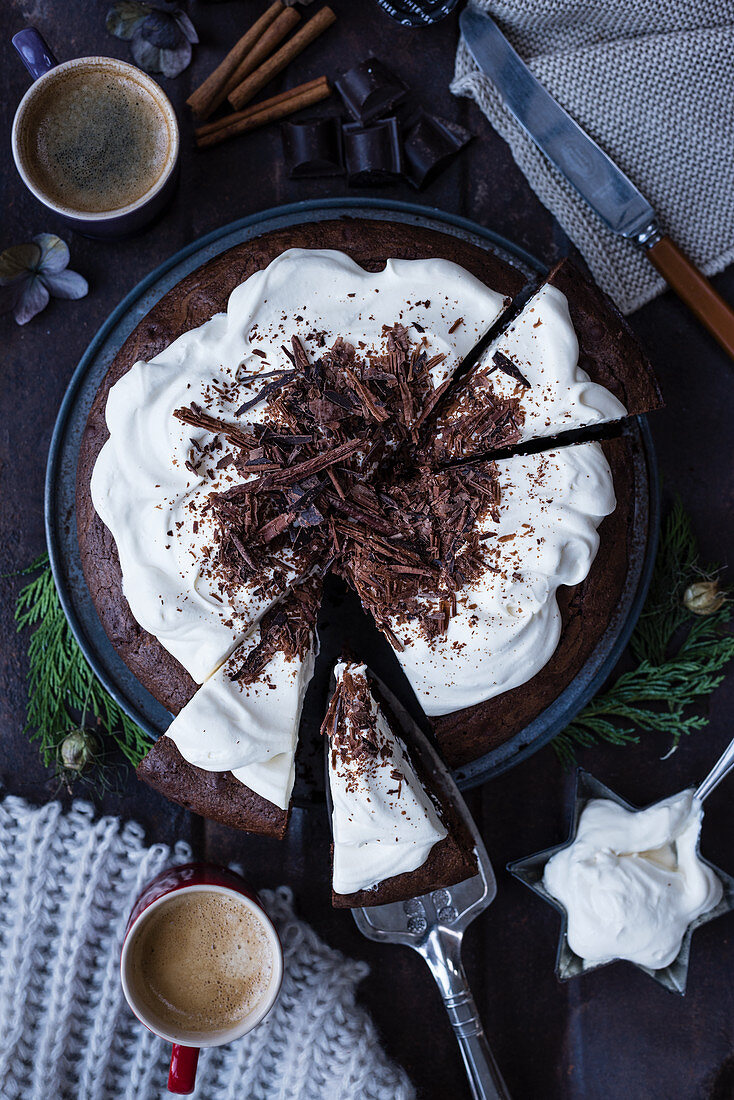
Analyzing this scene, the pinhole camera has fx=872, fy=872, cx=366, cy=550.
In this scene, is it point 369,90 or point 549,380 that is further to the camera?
point 369,90

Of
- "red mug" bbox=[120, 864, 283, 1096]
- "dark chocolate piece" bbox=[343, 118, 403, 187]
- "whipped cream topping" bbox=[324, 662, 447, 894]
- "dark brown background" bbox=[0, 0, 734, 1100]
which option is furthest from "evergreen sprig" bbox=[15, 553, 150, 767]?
"dark chocolate piece" bbox=[343, 118, 403, 187]

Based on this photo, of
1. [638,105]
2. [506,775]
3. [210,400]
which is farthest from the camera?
[506,775]

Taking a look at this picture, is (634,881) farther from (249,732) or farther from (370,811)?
(249,732)

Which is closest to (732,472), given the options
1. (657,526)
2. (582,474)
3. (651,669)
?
(657,526)

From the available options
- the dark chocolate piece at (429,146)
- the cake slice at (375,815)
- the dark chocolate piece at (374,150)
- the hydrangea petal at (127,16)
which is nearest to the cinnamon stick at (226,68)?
the hydrangea petal at (127,16)

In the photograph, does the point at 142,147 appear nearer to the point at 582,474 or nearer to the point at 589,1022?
the point at 582,474

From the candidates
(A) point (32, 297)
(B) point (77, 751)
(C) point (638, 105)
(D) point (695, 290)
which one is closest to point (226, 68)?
(A) point (32, 297)
